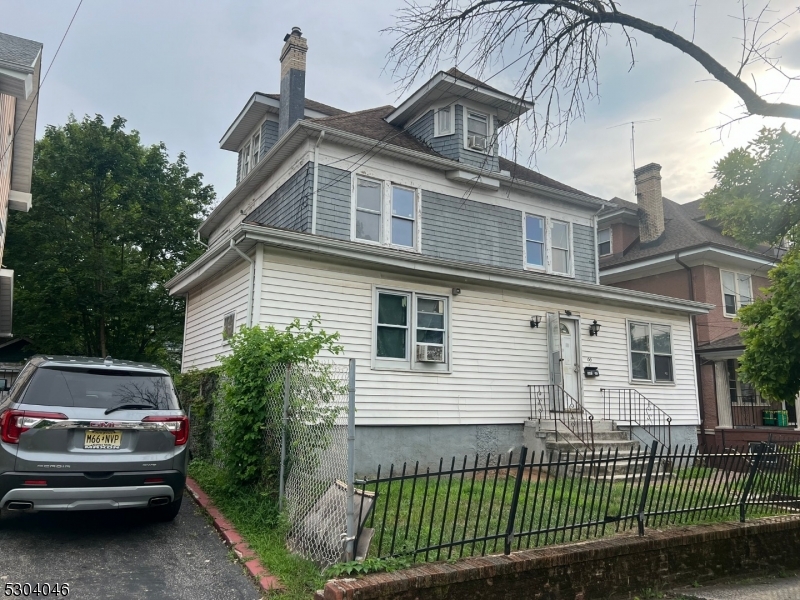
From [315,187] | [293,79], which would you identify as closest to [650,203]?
[293,79]

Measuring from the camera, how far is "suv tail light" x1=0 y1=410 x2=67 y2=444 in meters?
5.14

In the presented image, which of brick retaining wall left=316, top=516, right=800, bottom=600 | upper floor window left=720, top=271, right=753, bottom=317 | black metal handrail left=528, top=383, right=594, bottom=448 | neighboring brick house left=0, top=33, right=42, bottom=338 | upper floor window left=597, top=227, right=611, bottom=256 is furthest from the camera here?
upper floor window left=597, top=227, right=611, bottom=256

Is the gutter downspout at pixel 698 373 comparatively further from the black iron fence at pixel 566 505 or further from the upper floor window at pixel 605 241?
the black iron fence at pixel 566 505

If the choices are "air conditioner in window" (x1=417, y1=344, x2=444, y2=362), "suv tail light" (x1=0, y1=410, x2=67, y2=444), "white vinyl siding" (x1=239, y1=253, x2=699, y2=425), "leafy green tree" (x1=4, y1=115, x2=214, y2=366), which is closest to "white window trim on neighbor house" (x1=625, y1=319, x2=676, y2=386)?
"white vinyl siding" (x1=239, y1=253, x2=699, y2=425)

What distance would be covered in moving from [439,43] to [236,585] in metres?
5.45

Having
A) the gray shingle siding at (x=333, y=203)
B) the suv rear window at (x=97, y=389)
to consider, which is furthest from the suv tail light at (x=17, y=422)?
the gray shingle siding at (x=333, y=203)

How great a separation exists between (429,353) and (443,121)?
687 centimetres

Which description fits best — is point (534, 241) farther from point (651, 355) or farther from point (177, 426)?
point (177, 426)

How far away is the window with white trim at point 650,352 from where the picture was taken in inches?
555

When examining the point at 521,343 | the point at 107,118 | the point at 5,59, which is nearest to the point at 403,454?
the point at 521,343

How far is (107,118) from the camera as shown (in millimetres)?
23141

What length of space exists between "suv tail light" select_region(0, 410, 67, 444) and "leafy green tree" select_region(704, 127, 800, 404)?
9315 mm

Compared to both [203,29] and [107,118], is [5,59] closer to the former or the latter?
[203,29]

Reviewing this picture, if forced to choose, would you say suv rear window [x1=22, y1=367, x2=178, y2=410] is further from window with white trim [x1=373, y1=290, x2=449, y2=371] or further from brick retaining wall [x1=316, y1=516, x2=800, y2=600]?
window with white trim [x1=373, y1=290, x2=449, y2=371]
